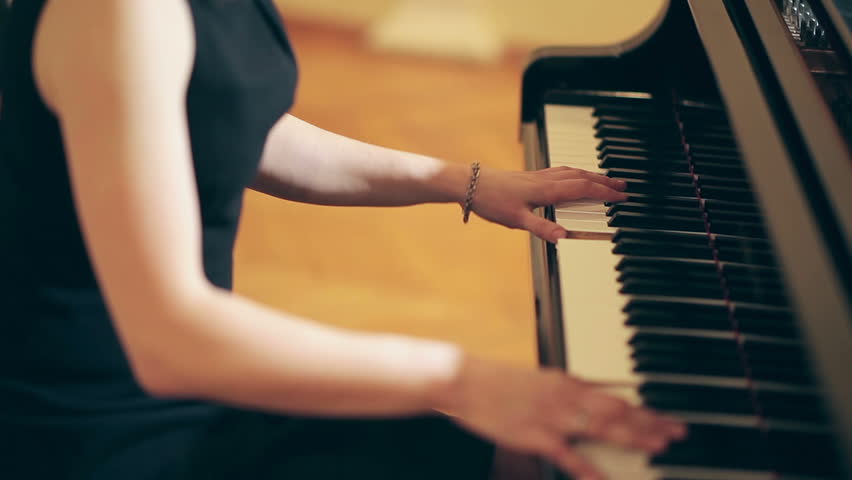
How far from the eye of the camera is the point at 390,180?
1.18m

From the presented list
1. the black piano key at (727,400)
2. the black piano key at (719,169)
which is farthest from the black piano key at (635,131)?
the black piano key at (727,400)

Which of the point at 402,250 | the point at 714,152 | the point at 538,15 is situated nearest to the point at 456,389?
the point at 714,152

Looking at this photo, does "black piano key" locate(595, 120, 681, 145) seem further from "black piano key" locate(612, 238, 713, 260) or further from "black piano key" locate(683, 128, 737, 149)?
"black piano key" locate(612, 238, 713, 260)

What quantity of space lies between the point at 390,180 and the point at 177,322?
0.54m

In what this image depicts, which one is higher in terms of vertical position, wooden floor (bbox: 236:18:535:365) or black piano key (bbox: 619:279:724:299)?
wooden floor (bbox: 236:18:535:365)

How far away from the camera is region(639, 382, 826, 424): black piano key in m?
0.79

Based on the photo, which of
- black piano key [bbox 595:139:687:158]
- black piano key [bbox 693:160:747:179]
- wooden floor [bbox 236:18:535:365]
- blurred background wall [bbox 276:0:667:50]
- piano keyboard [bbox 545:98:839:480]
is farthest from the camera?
blurred background wall [bbox 276:0:667:50]

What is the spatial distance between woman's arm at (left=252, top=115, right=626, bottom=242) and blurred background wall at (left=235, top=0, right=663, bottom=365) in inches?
32.6

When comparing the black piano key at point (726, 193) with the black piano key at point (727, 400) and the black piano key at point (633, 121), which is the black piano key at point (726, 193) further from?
the black piano key at point (727, 400)

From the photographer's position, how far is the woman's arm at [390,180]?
44.3 inches

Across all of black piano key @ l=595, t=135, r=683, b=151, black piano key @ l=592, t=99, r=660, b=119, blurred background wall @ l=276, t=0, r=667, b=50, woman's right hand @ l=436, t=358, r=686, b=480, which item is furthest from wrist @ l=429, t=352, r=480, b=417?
blurred background wall @ l=276, t=0, r=667, b=50

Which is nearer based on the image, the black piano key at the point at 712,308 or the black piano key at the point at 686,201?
the black piano key at the point at 712,308

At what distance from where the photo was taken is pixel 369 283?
2.14 meters

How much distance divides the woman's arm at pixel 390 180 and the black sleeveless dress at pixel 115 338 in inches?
8.4
